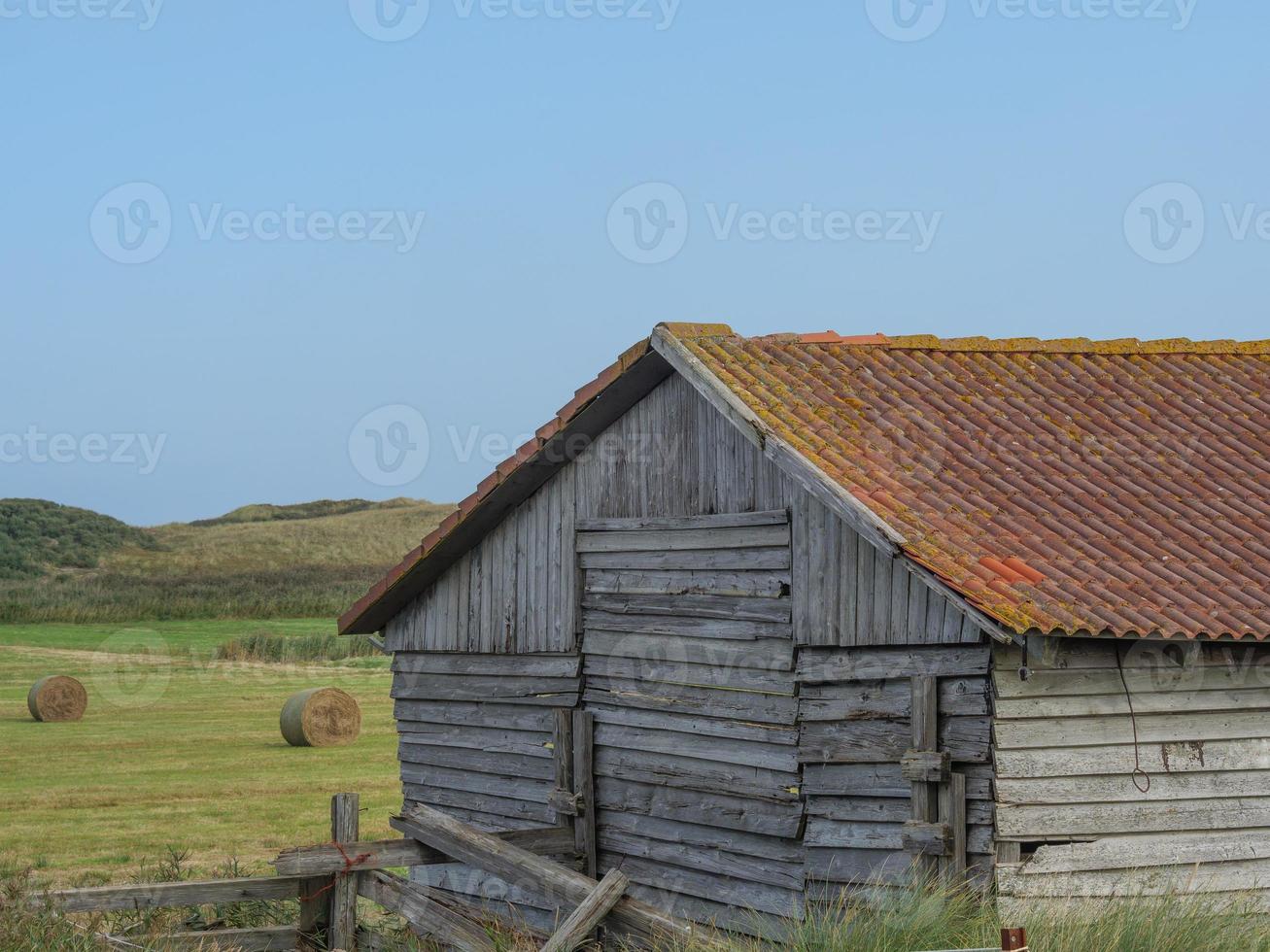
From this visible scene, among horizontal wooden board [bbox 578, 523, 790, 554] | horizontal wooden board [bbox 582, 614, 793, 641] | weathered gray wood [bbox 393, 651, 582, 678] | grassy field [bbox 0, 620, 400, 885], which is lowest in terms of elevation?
grassy field [bbox 0, 620, 400, 885]

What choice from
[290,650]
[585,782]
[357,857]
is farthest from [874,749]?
[290,650]

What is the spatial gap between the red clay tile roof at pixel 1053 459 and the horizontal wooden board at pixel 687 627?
142 centimetres

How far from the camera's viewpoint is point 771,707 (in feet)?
35.5

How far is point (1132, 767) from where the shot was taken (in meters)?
9.52

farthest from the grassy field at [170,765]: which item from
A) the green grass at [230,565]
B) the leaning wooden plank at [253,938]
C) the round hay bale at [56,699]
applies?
the green grass at [230,565]

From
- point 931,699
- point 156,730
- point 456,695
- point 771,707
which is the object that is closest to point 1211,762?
point 931,699

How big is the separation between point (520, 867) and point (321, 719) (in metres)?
18.2

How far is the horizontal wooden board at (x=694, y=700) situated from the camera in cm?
1079

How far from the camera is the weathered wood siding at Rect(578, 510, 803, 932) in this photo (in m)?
10.8

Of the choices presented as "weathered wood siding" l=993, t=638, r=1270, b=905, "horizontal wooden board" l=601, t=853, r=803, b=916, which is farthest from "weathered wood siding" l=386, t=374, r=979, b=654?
"horizontal wooden board" l=601, t=853, r=803, b=916

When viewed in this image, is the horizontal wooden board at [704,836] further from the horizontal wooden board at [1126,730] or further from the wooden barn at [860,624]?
the horizontal wooden board at [1126,730]

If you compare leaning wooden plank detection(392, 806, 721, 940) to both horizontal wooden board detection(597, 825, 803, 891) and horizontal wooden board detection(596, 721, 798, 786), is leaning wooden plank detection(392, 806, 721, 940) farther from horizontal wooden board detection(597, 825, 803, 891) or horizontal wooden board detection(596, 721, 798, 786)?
horizontal wooden board detection(596, 721, 798, 786)

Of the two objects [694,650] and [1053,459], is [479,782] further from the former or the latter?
[1053,459]

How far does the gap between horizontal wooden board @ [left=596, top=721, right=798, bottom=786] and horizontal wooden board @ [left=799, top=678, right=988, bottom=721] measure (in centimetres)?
41
